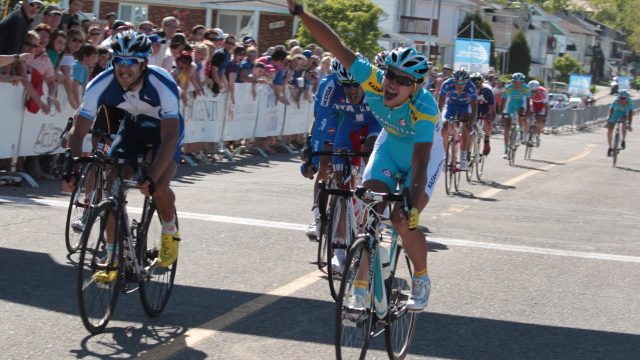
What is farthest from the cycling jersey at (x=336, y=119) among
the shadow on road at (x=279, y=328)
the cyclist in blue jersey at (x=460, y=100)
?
the cyclist in blue jersey at (x=460, y=100)

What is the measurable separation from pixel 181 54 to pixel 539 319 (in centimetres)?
1015

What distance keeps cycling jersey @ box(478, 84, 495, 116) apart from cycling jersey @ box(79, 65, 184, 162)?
47.7 feet

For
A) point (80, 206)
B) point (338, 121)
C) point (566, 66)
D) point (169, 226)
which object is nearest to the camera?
point (169, 226)

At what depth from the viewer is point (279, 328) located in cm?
748

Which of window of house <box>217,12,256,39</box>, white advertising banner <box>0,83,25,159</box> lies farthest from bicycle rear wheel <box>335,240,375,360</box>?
window of house <box>217,12,256,39</box>

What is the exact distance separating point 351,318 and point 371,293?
0.25 meters

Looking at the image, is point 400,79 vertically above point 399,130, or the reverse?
point 400,79

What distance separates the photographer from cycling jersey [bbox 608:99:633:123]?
28.3 m

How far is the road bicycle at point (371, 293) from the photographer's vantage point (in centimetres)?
605

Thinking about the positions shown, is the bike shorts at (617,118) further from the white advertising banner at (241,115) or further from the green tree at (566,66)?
the green tree at (566,66)

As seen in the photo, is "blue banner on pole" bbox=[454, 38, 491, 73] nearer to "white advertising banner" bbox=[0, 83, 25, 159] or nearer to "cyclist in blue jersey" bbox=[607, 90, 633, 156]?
"cyclist in blue jersey" bbox=[607, 90, 633, 156]

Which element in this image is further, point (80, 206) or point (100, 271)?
point (80, 206)

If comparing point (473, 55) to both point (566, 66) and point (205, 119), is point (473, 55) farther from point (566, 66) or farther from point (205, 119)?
point (566, 66)

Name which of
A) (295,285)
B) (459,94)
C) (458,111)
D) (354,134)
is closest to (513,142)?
(458,111)
